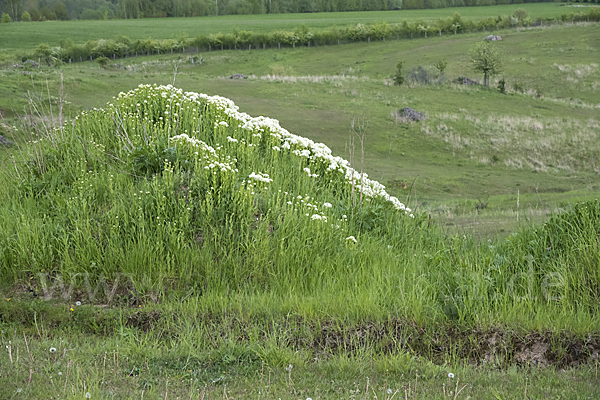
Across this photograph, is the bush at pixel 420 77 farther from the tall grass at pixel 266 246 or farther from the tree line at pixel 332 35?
the tall grass at pixel 266 246

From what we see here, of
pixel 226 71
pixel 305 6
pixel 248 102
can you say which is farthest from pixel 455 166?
pixel 305 6

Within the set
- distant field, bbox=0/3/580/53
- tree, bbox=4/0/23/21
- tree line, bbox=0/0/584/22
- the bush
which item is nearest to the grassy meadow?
the bush

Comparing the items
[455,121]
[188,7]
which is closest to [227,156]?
[455,121]

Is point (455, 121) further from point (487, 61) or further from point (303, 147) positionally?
point (303, 147)

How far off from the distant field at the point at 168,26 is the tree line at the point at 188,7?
22.8 ft

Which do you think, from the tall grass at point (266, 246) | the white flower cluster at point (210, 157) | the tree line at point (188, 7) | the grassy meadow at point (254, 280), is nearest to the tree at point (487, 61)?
the grassy meadow at point (254, 280)

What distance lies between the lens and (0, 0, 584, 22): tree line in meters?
90.4

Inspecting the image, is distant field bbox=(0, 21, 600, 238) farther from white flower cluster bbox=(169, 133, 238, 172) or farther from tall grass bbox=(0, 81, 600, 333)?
white flower cluster bbox=(169, 133, 238, 172)

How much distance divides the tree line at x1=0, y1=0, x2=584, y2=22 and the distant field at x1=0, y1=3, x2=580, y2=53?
22.8 feet

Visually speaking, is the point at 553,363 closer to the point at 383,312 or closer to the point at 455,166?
the point at 383,312

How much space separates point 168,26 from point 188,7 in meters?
28.3

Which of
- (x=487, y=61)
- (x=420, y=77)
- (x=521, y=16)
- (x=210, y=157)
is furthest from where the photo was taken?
(x=521, y=16)

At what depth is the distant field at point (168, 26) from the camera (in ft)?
213

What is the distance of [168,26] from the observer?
85.2 metres
